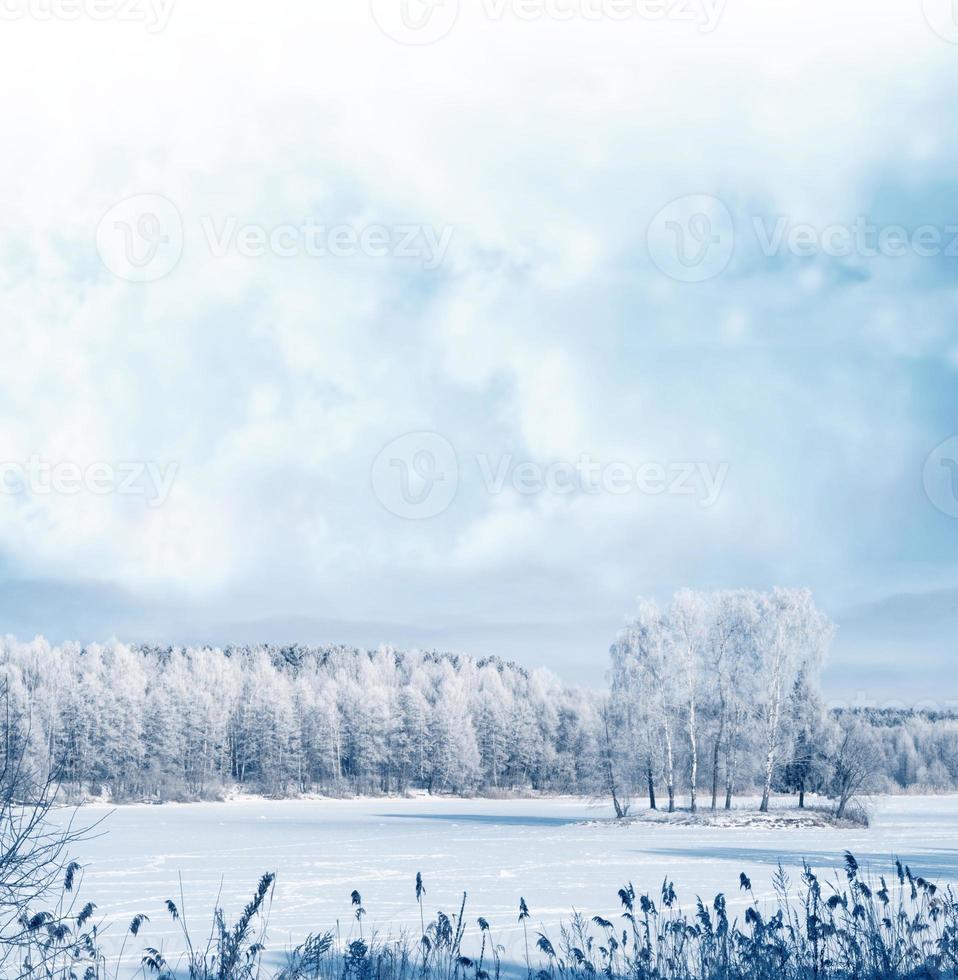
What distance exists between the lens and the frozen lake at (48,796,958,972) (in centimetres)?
1727

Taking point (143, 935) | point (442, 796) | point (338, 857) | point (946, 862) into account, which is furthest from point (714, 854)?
point (442, 796)

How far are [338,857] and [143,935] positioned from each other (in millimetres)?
14993

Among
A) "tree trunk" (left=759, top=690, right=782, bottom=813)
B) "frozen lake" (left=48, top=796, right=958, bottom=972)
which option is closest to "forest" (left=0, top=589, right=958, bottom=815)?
"tree trunk" (left=759, top=690, right=782, bottom=813)

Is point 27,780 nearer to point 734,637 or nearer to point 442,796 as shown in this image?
point 734,637

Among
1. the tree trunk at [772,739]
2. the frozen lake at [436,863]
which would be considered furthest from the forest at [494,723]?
the frozen lake at [436,863]

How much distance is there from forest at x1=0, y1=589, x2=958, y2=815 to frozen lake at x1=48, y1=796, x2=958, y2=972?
14.5ft

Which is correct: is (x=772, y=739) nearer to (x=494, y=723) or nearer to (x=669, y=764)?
(x=669, y=764)

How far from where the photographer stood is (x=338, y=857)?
95.1 ft

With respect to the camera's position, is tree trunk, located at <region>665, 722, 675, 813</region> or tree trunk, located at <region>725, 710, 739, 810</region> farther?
tree trunk, located at <region>665, 722, 675, 813</region>

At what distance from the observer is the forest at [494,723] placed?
167 ft

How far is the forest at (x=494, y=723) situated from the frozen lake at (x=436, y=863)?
14.5 feet

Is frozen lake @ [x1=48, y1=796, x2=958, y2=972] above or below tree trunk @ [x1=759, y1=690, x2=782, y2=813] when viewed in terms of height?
below

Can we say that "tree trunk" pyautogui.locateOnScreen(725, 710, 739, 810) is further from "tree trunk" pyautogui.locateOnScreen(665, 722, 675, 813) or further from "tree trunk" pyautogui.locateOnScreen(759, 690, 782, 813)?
"tree trunk" pyautogui.locateOnScreen(665, 722, 675, 813)

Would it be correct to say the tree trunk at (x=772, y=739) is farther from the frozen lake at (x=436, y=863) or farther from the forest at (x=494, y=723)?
the frozen lake at (x=436, y=863)
